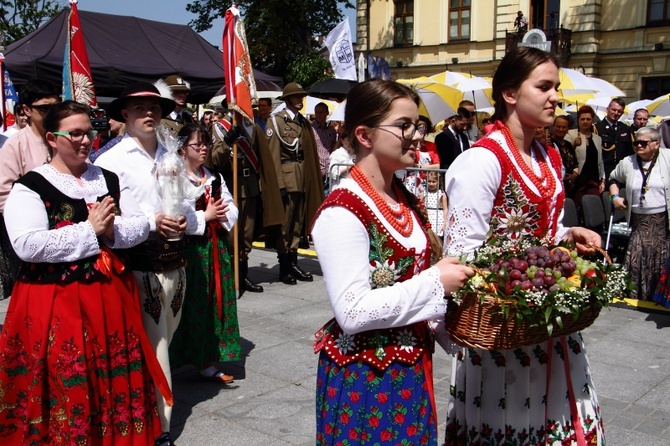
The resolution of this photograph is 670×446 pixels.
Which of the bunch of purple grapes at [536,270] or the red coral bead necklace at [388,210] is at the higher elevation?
the red coral bead necklace at [388,210]

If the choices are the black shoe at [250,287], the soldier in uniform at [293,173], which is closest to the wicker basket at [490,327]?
the black shoe at [250,287]

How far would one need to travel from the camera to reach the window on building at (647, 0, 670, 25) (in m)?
26.4

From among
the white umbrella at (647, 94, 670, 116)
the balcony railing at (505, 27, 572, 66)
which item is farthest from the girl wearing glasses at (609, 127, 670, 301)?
the balcony railing at (505, 27, 572, 66)

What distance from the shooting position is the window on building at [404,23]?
33.7 metres

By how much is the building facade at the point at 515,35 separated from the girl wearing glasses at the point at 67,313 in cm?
2562

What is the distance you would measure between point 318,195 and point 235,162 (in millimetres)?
1527

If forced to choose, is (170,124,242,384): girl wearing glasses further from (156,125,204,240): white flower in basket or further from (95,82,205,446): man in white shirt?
(156,125,204,240): white flower in basket

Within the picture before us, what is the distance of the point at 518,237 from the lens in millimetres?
2715

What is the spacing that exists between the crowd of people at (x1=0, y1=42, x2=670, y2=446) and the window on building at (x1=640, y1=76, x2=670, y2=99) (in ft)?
79.4

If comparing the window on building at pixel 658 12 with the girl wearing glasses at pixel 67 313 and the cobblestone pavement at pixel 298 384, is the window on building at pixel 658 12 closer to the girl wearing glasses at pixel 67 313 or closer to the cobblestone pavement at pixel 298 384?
the cobblestone pavement at pixel 298 384

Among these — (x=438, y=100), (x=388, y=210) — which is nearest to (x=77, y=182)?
(x=388, y=210)

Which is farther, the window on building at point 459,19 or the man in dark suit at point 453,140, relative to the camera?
the window on building at point 459,19

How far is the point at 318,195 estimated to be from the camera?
8461mm

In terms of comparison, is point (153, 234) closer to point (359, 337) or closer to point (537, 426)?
point (359, 337)
